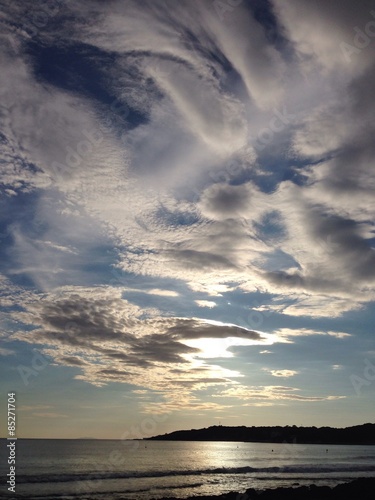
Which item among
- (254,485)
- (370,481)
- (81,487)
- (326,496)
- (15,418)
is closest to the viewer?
(15,418)

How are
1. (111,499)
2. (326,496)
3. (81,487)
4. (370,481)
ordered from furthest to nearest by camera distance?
(81,487)
(370,481)
(111,499)
(326,496)

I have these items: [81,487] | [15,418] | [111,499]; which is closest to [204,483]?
[81,487]

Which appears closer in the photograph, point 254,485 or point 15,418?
point 15,418

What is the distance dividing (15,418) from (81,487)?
99.5ft

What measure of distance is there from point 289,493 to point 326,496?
356 centimetres

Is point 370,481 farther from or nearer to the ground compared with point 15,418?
nearer to the ground

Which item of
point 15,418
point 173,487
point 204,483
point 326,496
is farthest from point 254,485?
point 15,418

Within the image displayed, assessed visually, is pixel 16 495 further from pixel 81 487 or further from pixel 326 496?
pixel 326 496

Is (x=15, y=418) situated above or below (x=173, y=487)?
above

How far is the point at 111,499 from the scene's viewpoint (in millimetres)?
43188

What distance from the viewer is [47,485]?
55281mm

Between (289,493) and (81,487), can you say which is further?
(81,487)

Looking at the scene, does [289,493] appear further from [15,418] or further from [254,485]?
[15,418]

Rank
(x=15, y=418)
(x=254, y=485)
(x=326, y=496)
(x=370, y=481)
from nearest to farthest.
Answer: (x=15, y=418) < (x=326, y=496) < (x=370, y=481) < (x=254, y=485)
